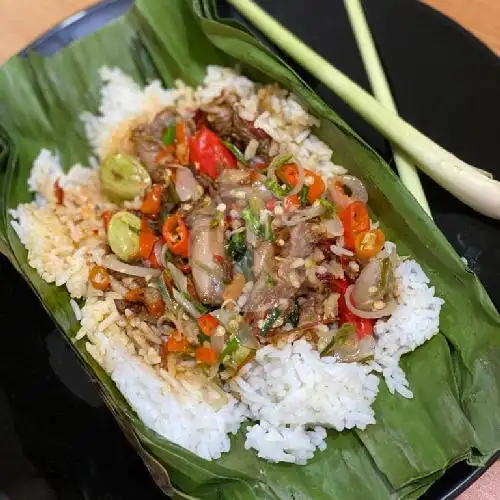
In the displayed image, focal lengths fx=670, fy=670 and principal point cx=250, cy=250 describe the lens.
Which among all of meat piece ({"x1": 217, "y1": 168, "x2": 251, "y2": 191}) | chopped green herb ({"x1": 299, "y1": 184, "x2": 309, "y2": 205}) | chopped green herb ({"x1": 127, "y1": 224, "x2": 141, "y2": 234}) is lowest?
chopped green herb ({"x1": 299, "y1": 184, "x2": 309, "y2": 205})

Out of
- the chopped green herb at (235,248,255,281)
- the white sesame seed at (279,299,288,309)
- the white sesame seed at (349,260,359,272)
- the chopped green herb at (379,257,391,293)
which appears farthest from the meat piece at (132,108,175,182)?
the chopped green herb at (379,257,391,293)

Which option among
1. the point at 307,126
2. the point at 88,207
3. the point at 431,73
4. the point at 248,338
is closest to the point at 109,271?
the point at 88,207

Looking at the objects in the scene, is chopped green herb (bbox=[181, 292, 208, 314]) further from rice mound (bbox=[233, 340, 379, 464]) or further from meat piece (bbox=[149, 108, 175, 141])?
meat piece (bbox=[149, 108, 175, 141])

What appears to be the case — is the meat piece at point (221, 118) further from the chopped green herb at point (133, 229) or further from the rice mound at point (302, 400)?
the rice mound at point (302, 400)

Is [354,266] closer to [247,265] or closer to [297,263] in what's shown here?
[297,263]

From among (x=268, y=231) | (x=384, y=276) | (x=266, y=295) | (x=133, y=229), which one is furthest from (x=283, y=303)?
(x=133, y=229)

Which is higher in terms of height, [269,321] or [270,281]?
Answer: [270,281]
